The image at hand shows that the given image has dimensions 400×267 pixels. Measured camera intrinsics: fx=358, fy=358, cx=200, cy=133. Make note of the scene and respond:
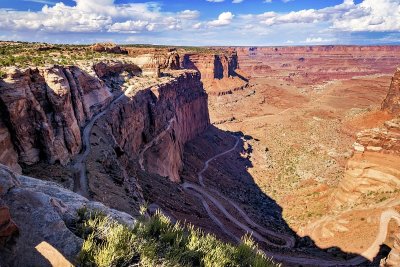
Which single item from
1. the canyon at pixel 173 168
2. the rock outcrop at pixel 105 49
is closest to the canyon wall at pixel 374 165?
the canyon at pixel 173 168

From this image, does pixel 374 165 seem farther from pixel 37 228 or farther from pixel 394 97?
pixel 37 228

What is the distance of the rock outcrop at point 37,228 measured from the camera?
838 centimetres

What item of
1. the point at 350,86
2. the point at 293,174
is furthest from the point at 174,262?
the point at 350,86

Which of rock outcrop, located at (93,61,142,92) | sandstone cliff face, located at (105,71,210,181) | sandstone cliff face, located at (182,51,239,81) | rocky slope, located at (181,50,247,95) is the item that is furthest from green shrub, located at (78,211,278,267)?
sandstone cliff face, located at (182,51,239,81)

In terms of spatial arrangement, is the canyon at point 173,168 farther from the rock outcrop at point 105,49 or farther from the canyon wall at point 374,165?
the rock outcrop at point 105,49

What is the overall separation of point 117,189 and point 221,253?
15.1 metres

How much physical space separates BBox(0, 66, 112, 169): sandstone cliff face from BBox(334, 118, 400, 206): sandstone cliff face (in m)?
31.0

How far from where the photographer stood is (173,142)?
55.4 meters

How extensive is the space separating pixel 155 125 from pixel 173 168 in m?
6.76

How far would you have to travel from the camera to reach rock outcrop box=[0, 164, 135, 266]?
8.38m

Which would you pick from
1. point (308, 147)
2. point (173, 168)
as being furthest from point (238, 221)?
point (308, 147)

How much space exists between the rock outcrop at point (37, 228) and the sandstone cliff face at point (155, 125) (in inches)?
1007

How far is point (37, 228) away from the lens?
9445 millimetres

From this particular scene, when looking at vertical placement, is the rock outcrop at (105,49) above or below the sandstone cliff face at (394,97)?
above
